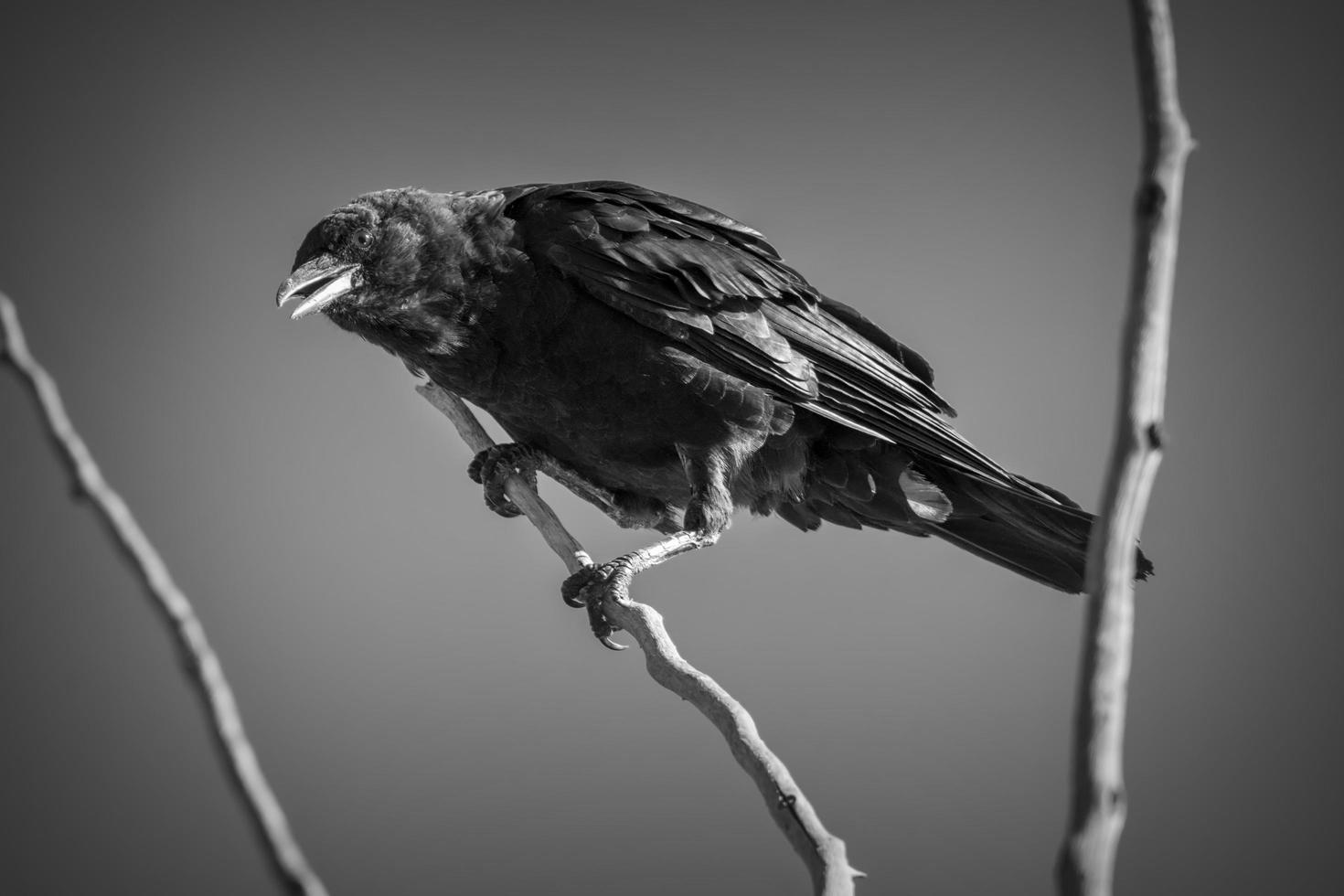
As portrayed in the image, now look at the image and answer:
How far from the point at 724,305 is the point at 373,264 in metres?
1.05

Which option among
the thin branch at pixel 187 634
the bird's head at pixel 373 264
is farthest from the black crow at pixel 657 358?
the thin branch at pixel 187 634

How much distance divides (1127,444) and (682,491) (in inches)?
111

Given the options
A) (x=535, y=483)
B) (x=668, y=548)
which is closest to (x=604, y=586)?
(x=668, y=548)

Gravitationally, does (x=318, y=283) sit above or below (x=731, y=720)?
above

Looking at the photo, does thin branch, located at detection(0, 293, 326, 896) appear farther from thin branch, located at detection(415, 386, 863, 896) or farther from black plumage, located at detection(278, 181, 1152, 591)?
black plumage, located at detection(278, 181, 1152, 591)

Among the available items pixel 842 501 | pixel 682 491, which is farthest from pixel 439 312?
pixel 842 501

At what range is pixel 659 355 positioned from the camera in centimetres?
362

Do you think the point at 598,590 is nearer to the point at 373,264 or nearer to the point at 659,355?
the point at 659,355

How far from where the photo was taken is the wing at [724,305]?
12.0ft

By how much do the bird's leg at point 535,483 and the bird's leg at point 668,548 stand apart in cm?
38

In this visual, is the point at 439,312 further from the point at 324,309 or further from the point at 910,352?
the point at 910,352

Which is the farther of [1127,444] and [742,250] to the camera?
[742,250]

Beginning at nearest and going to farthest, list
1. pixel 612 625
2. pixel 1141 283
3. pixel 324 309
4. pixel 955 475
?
pixel 1141 283
pixel 612 625
pixel 324 309
pixel 955 475

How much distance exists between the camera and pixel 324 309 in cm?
363
